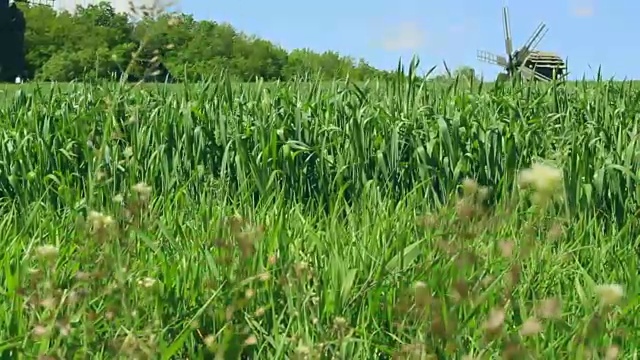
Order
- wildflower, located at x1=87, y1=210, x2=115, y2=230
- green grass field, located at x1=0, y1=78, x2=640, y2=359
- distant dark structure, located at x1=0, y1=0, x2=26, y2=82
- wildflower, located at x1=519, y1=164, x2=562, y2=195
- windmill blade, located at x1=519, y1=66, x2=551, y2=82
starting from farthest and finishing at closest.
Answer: distant dark structure, located at x1=0, y1=0, x2=26, y2=82
windmill blade, located at x1=519, y1=66, x2=551, y2=82
green grass field, located at x1=0, y1=78, x2=640, y2=359
wildflower, located at x1=87, y1=210, x2=115, y2=230
wildflower, located at x1=519, y1=164, x2=562, y2=195

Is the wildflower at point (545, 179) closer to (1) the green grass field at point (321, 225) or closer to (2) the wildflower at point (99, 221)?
(1) the green grass field at point (321, 225)

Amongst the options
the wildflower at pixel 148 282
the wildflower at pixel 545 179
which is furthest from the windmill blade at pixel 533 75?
the wildflower at pixel 545 179

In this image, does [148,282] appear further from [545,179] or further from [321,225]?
[321,225]

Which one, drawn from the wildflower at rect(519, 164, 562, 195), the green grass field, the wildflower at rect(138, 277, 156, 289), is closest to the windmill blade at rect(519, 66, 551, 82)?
the green grass field

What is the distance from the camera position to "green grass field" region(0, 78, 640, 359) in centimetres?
192

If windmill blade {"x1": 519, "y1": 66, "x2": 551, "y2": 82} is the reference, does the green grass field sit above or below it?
below

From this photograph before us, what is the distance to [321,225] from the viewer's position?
11.4 ft

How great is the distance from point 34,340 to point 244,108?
308 centimetres

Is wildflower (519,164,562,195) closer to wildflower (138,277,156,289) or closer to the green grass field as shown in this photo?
the green grass field

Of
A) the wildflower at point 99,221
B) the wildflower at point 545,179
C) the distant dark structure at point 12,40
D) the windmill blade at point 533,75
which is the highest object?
the distant dark structure at point 12,40

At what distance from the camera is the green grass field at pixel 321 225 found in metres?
1.92

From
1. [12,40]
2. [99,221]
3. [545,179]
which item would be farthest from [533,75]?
[12,40]

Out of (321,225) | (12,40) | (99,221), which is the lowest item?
(321,225)

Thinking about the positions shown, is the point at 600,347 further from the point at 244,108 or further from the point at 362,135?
the point at 244,108
